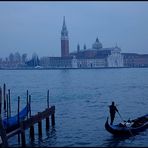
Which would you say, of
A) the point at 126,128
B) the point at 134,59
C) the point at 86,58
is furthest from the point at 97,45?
the point at 126,128

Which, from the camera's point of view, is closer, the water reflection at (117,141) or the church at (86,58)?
the water reflection at (117,141)

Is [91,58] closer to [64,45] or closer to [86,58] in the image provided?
[86,58]

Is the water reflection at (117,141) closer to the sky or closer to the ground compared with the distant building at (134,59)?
closer to the ground

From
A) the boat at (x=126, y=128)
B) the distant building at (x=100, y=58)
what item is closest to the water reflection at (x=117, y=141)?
the boat at (x=126, y=128)

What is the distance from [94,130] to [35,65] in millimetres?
160117

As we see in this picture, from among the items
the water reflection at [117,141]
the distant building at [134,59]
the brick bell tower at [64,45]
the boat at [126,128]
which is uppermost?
the brick bell tower at [64,45]

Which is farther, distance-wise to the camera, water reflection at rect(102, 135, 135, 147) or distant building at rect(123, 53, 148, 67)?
distant building at rect(123, 53, 148, 67)

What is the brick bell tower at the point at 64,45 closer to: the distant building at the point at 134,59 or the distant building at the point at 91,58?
the distant building at the point at 91,58

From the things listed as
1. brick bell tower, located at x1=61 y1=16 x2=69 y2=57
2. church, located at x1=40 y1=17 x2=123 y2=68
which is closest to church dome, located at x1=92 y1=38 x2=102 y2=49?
church, located at x1=40 y1=17 x2=123 y2=68

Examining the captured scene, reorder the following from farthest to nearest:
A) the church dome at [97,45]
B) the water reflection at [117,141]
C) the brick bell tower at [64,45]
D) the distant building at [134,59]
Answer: the church dome at [97,45], the distant building at [134,59], the brick bell tower at [64,45], the water reflection at [117,141]

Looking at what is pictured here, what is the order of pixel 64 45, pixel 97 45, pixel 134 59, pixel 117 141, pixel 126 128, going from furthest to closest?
pixel 97 45, pixel 134 59, pixel 64 45, pixel 126 128, pixel 117 141

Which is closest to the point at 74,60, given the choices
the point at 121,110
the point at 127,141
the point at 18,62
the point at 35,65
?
the point at 35,65

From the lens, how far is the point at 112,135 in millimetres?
15914

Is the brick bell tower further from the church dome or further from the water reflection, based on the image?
the water reflection
